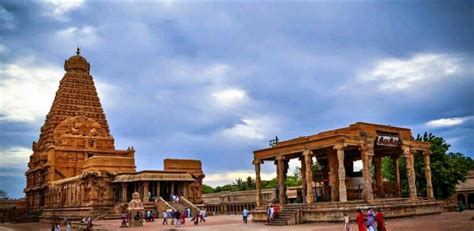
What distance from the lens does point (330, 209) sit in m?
27.5

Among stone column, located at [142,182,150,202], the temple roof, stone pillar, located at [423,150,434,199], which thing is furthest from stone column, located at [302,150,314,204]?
the temple roof

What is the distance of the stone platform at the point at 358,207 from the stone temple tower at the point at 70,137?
3644 centimetres

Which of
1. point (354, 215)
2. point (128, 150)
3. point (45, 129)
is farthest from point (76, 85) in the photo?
point (354, 215)

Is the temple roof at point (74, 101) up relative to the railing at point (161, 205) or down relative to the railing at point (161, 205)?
up

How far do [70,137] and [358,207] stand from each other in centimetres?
5705

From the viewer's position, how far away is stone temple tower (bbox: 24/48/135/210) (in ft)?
229

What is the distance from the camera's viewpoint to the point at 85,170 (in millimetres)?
58000

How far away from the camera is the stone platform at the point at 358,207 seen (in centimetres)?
2694

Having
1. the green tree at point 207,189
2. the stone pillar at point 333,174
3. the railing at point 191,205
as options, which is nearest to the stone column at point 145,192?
the railing at point 191,205

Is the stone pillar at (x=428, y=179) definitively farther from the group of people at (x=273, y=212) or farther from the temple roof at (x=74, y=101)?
the temple roof at (x=74, y=101)

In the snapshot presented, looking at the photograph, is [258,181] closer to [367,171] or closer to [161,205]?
[367,171]

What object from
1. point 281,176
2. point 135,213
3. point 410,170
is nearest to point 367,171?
point 410,170

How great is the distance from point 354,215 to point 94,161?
39.3 meters

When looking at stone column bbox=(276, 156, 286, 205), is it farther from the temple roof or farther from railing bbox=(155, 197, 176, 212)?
the temple roof
